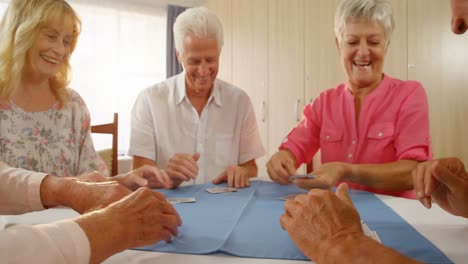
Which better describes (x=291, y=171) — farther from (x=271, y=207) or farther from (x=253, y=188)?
(x=271, y=207)

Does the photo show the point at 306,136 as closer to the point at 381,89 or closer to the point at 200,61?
the point at 381,89

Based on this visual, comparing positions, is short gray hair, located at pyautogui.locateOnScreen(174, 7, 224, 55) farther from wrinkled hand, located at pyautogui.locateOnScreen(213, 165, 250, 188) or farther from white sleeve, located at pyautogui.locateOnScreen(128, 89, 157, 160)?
wrinkled hand, located at pyautogui.locateOnScreen(213, 165, 250, 188)

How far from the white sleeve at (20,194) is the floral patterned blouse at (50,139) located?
50 cm

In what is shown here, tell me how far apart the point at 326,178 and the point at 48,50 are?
4.28 feet

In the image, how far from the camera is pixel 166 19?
5762 millimetres

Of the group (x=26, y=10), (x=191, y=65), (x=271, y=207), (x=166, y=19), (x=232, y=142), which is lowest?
(x=271, y=207)

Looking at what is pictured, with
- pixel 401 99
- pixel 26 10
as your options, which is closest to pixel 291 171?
pixel 401 99

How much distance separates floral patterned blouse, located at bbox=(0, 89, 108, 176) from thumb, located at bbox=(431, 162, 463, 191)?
1426 millimetres

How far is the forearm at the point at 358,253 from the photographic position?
681 millimetres

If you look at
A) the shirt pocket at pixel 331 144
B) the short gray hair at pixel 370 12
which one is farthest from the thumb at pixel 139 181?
the short gray hair at pixel 370 12

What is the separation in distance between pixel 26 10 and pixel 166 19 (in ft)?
14.1

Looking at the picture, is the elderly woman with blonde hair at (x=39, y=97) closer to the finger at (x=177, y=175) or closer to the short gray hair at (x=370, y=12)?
the finger at (x=177, y=175)

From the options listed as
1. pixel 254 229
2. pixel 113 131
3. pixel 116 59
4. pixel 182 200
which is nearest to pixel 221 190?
pixel 182 200

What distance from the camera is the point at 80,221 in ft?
2.44
